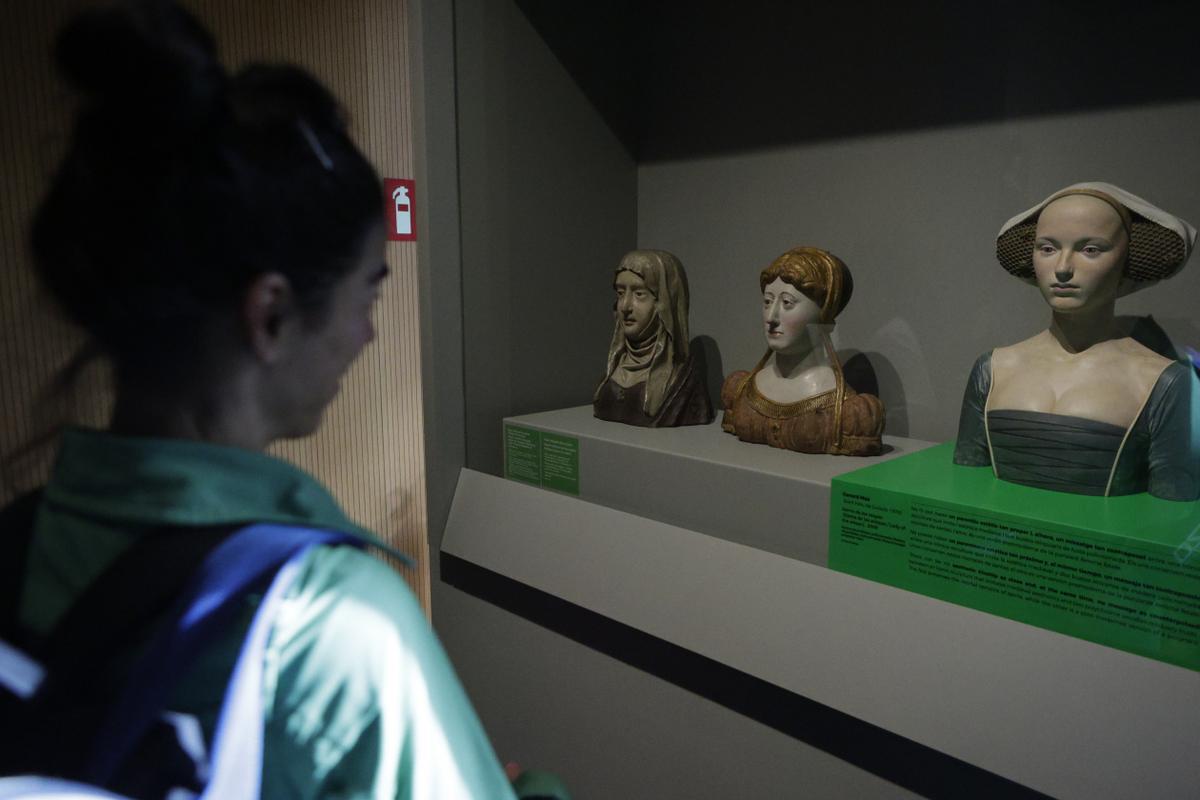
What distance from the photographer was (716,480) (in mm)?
1914

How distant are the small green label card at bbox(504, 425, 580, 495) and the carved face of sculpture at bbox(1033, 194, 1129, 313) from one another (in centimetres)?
114

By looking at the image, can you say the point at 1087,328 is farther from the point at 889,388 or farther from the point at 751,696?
the point at 751,696

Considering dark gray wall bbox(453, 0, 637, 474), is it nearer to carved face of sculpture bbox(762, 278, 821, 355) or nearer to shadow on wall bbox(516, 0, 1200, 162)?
shadow on wall bbox(516, 0, 1200, 162)

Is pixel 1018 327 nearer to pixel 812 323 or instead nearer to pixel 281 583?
pixel 812 323

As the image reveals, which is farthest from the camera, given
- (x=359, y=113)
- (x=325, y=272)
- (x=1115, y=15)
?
(x=359, y=113)

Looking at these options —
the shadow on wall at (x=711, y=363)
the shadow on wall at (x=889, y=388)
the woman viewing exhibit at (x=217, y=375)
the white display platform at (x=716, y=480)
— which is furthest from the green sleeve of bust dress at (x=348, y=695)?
the shadow on wall at (x=711, y=363)

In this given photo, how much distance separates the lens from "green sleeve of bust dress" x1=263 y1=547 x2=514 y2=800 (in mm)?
604

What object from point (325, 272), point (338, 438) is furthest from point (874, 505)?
point (325, 272)

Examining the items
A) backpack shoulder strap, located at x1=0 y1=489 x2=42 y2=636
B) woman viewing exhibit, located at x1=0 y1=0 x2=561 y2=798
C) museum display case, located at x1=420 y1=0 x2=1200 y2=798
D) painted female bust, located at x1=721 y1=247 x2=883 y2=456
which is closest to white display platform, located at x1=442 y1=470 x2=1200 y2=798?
museum display case, located at x1=420 y1=0 x2=1200 y2=798

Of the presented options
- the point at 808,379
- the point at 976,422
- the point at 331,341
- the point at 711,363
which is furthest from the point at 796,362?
the point at 331,341

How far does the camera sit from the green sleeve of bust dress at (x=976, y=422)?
1794mm

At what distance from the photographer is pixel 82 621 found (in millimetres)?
600

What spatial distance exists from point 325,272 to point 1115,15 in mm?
1835

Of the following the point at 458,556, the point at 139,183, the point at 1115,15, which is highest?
the point at 1115,15
